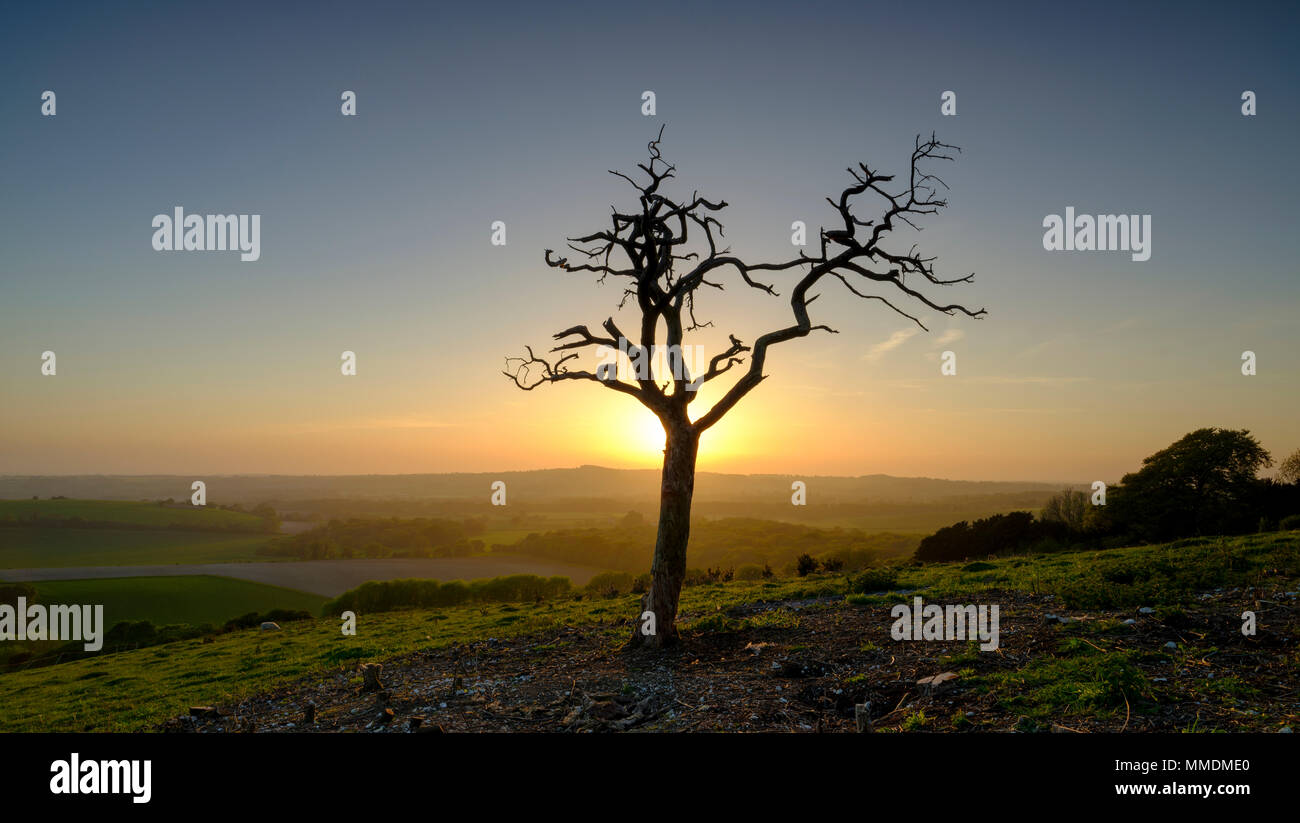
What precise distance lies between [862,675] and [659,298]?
8927 mm

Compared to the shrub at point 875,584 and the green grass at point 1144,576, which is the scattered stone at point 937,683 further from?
the shrub at point 875,584

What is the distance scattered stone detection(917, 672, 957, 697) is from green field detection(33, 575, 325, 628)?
74.4 metres

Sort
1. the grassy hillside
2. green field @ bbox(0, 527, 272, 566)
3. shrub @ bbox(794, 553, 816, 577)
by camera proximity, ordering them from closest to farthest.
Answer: the grassy hillside, shrub @ bbox(794, 553, 816, 577), green field @ bbox(0, 527, 272, 566)

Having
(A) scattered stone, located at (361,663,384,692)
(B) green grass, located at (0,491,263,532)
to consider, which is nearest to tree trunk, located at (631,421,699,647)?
(A) scattered stone, located at (361,663,384,692)

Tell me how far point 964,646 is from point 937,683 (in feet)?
8.09

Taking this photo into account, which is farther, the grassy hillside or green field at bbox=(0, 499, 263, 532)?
green field at bbox=(0, 499, 263, 532)

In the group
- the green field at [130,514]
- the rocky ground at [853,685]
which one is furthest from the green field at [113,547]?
the rocky ground at [853,685]

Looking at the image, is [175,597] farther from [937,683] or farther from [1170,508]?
[1170,508]

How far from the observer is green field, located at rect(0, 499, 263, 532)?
12431 cm

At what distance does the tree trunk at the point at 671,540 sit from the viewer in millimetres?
13426

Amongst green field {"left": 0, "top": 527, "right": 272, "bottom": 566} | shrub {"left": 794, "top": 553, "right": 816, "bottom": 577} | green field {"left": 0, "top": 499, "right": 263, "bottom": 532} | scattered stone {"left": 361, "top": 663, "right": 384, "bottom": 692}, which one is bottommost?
green field {"left": 0, "top": 527, "right": 272, "bottom": 566}

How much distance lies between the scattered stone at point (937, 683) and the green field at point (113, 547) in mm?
131205

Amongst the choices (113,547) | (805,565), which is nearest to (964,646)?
(805,565)

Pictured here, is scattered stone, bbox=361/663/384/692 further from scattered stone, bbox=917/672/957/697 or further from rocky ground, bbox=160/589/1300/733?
scattered stone, bbox=917/672/957/697
